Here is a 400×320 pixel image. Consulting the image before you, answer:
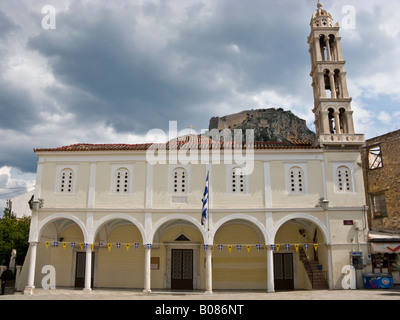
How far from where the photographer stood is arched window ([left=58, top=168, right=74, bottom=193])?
19.1m

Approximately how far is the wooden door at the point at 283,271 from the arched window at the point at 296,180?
401 cm

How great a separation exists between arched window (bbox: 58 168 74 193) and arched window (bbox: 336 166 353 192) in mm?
13530

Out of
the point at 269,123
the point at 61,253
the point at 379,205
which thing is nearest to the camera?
the point at 61,253

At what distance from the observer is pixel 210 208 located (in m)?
18.2

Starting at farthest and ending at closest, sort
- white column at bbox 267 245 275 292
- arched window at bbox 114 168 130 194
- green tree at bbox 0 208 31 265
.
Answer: green tree at bbox 0 208 31 265, arched window at bbox 114 168 130 194, white column at bbox 267 245 275 292

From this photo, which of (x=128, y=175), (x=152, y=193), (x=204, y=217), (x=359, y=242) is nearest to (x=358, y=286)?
(x=359, y=242)

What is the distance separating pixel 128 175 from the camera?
1906 cm

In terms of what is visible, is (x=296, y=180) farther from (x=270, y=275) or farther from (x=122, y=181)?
(x=122, y=181)

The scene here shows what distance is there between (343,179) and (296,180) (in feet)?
7.68

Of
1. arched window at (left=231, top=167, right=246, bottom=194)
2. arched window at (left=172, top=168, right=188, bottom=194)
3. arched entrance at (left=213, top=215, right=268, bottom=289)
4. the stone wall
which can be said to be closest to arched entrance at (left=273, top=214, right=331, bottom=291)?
arched entrance at (left=213, top=215, right=268, bottom=289)

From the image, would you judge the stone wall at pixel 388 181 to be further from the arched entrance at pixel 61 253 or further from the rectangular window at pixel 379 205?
the arched entrance at pixel 61 253

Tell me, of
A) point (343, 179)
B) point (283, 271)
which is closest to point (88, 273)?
point (283, 271)

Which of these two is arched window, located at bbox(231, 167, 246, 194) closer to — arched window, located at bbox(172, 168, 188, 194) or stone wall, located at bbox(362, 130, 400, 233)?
arched window, located at bbox(172, 168, 188, 194)

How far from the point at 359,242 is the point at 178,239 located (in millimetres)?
9252
